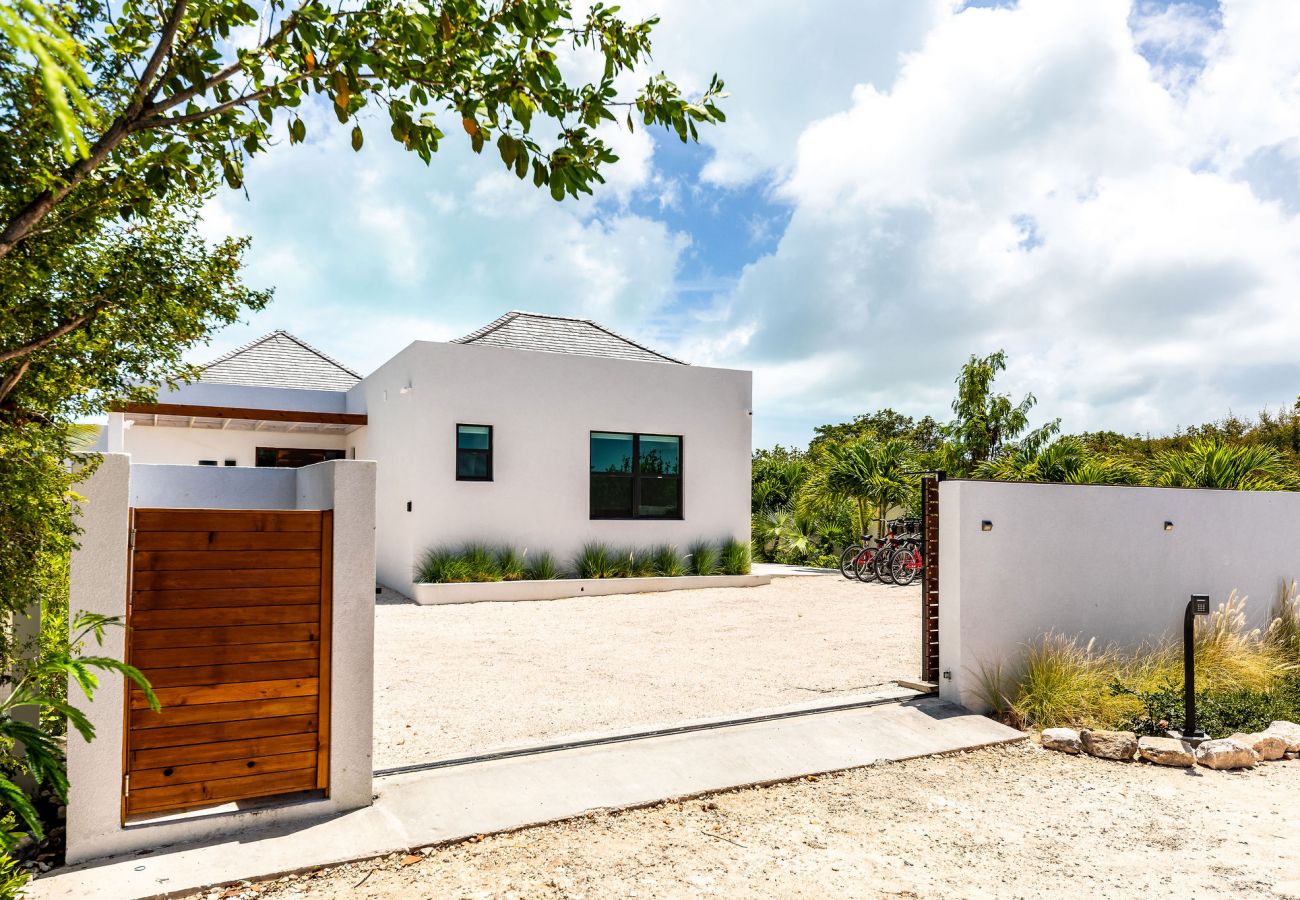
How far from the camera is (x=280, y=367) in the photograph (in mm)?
17562

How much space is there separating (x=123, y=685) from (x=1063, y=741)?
5572 millimetres

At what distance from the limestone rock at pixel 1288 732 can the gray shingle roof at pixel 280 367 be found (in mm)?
16910

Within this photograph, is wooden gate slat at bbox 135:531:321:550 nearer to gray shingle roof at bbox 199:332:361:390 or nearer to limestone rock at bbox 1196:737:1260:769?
limestone rock at bbox 1196:737:1260:769

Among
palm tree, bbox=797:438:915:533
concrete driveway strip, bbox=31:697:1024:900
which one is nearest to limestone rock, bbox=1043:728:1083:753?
concrete driveway strip, bbox=31:697:1024:900

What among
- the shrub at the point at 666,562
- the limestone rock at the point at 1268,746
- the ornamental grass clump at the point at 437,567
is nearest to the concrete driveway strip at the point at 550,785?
the limestone rock at the point at 1268,746

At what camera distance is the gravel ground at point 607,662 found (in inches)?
217

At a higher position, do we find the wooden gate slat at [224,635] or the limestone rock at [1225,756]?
the wooden gate slat at [224,635]

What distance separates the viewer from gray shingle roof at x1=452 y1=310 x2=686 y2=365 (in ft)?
47.5

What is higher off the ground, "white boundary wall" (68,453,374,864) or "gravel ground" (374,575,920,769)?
"white boundary wall" (68,453,374,864)

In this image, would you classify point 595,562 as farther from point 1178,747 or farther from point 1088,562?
point 1178,747

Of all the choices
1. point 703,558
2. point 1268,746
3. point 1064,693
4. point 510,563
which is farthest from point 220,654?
point 703,558

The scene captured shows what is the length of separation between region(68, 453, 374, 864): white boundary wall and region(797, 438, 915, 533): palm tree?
574 inches

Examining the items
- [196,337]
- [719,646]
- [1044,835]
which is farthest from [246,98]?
[719,646]

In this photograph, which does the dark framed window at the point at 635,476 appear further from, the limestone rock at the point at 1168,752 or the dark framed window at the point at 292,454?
the limestone rock at the point at 1168,752
